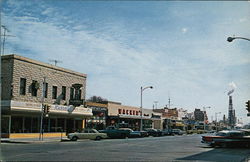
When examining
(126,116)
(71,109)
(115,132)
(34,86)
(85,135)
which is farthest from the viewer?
(126,116)

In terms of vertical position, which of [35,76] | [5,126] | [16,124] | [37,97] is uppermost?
[35,76]

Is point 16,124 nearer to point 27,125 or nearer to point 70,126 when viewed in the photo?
point 27,125

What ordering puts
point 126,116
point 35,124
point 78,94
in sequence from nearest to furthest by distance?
point 35,124 → point 78,94 → point 126,116

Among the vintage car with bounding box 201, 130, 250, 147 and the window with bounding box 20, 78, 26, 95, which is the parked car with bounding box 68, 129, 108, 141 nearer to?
the window with bounding box 20, 78, 26, 95

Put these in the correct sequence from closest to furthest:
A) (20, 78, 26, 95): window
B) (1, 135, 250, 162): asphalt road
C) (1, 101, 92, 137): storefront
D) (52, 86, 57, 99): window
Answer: (1, 135, 250, 162): asphalt road < (1, 101, 92, 137): storefront < (20, 78, 26, 95): window < (52, 86, 57, 99): window

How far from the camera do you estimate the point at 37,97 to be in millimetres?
37781

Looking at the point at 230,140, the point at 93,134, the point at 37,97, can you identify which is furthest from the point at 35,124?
the point at 230,140

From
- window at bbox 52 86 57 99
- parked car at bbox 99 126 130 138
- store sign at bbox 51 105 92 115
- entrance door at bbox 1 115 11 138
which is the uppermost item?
window at bbox 52 86 57 99

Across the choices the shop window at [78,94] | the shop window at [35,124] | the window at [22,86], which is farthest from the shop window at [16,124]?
the shop window at [78,94]

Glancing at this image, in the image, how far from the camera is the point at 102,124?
5644 centimetres

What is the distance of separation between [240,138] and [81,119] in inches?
1010

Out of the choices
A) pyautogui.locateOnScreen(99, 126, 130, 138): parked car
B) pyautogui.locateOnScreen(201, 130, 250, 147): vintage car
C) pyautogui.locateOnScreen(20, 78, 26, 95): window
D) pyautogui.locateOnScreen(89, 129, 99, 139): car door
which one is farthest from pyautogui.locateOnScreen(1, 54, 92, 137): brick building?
pyautogui.locateOnScreen(201, 130, 250, 147): vintage car

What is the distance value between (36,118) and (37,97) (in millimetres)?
2546

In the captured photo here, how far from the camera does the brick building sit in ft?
112
